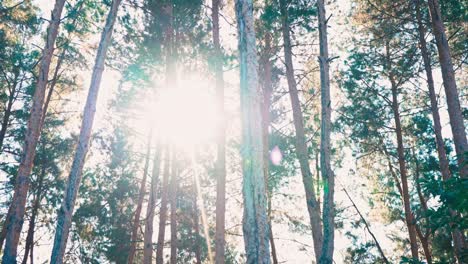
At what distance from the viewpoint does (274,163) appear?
1502 centimetres

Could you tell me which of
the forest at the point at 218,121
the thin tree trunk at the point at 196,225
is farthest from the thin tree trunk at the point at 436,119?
the thin tree trunk at the point at 196,225

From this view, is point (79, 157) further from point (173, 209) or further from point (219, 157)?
point (173, 209)

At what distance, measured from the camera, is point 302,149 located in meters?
10.0

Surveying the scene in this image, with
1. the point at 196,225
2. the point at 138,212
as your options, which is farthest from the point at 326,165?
the point at 196,225

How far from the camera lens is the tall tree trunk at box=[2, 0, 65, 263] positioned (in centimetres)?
824

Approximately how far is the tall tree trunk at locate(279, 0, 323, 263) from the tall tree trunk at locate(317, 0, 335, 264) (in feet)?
3.68

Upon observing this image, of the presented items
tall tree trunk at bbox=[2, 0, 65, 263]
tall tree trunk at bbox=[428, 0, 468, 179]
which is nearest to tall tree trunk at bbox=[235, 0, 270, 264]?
tall tree trunk at bbox=[428, 0, 468, 179]

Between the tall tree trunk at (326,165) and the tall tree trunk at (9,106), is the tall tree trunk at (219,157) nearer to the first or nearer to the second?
the tall tree trunk at (326,165)

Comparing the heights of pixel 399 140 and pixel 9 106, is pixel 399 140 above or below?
below

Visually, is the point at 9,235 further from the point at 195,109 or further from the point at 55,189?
the point at 55,189

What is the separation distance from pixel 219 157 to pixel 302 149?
260 centimetres

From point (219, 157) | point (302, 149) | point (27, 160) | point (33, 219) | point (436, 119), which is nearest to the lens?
point (27, 160)

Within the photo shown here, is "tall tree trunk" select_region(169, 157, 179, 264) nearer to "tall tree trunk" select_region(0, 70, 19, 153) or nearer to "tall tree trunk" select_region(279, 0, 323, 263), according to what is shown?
"tall tree trunk" select_region(279, 0, 323, 263)

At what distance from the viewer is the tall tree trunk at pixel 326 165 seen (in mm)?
7074
